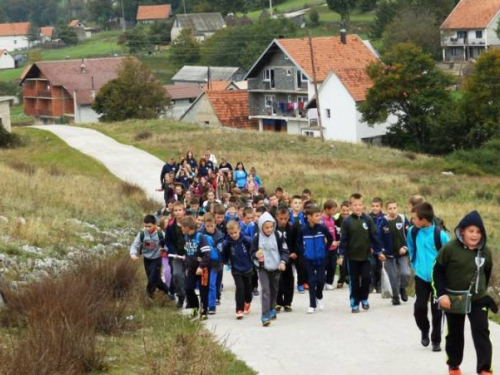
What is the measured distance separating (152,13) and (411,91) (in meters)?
117

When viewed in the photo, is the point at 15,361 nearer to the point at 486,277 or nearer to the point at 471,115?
the point at 486,277

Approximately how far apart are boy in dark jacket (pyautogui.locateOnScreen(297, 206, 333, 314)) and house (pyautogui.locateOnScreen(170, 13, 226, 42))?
139339mm

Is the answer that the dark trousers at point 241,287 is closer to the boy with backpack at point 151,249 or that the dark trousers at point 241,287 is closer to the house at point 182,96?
the boy with backpack at point 151,249

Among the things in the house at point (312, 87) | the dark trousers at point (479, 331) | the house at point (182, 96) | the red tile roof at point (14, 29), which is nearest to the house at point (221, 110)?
the house at point (312, 87)

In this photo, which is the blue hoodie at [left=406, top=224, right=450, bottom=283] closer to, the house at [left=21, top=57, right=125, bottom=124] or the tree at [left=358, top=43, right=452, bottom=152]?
the tree at [left=358, top=43, right=452, bottom=152]

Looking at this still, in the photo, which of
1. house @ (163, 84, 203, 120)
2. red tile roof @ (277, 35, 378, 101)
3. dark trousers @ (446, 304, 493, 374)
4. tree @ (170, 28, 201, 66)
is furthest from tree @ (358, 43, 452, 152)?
tree @ (170, 28, 201, 66)

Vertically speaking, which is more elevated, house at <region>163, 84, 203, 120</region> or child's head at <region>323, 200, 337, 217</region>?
house at <region>163, 84, 203, 120</region>

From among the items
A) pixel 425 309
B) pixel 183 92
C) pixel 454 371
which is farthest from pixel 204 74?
pixel 454 371

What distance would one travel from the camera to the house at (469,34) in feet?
361

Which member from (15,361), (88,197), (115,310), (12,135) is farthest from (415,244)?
(12,135)

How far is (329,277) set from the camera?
16094mm

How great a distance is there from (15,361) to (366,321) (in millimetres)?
5436

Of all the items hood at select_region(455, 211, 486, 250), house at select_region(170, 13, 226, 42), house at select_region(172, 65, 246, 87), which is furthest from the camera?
house at select_region(170, 13, 226, 42)

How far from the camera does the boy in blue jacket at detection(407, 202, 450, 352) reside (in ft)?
35.1
